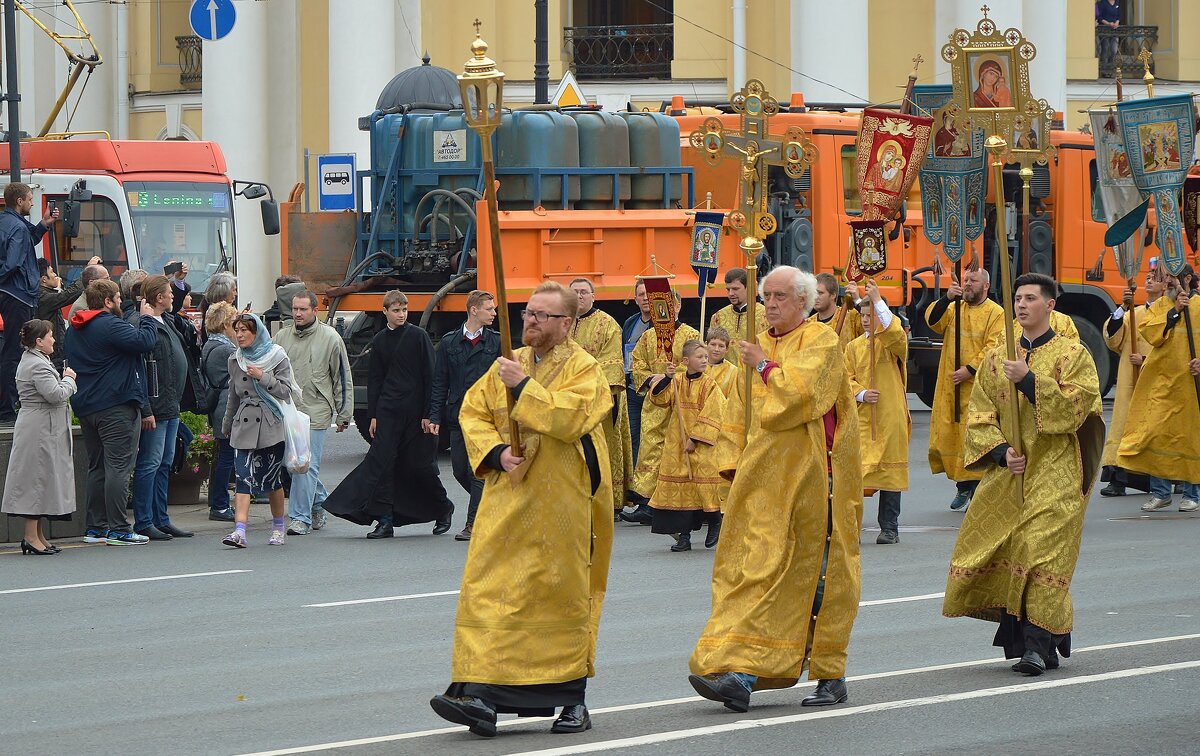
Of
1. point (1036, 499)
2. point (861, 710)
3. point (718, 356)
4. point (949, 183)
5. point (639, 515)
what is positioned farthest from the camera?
point (949, 183)

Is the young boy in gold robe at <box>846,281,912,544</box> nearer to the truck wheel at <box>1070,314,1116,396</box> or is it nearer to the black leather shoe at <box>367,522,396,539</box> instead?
the black leather shoe at <box>367,522,396,539</box>

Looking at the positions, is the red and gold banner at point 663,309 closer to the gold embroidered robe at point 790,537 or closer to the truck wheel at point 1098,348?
the gold embroidered robe at point 790,537

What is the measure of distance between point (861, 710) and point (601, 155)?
1208 cm

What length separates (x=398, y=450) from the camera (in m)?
13.5

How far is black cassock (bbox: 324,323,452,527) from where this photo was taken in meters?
13.3

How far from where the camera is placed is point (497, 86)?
25.5ft

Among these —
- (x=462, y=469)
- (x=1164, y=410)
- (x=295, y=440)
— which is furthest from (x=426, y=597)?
(x=1164, y=410)

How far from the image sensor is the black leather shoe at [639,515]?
47.1 feet

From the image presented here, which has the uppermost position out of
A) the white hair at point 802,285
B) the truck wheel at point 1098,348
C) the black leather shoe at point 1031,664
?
the white hair at point 802,285

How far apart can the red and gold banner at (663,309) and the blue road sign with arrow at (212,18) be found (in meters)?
15.7

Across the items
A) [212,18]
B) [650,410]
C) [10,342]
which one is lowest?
[650,410]

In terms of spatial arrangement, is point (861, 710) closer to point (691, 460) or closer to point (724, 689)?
point (724, 689)

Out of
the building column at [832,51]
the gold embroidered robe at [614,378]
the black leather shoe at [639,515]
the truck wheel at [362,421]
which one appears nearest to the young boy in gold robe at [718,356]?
the gold embroidered robe at [614,378]

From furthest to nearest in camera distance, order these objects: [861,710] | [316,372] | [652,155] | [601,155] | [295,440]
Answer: [652,155] → [601,155] → [316,372] → [295,440] → [861,710]
